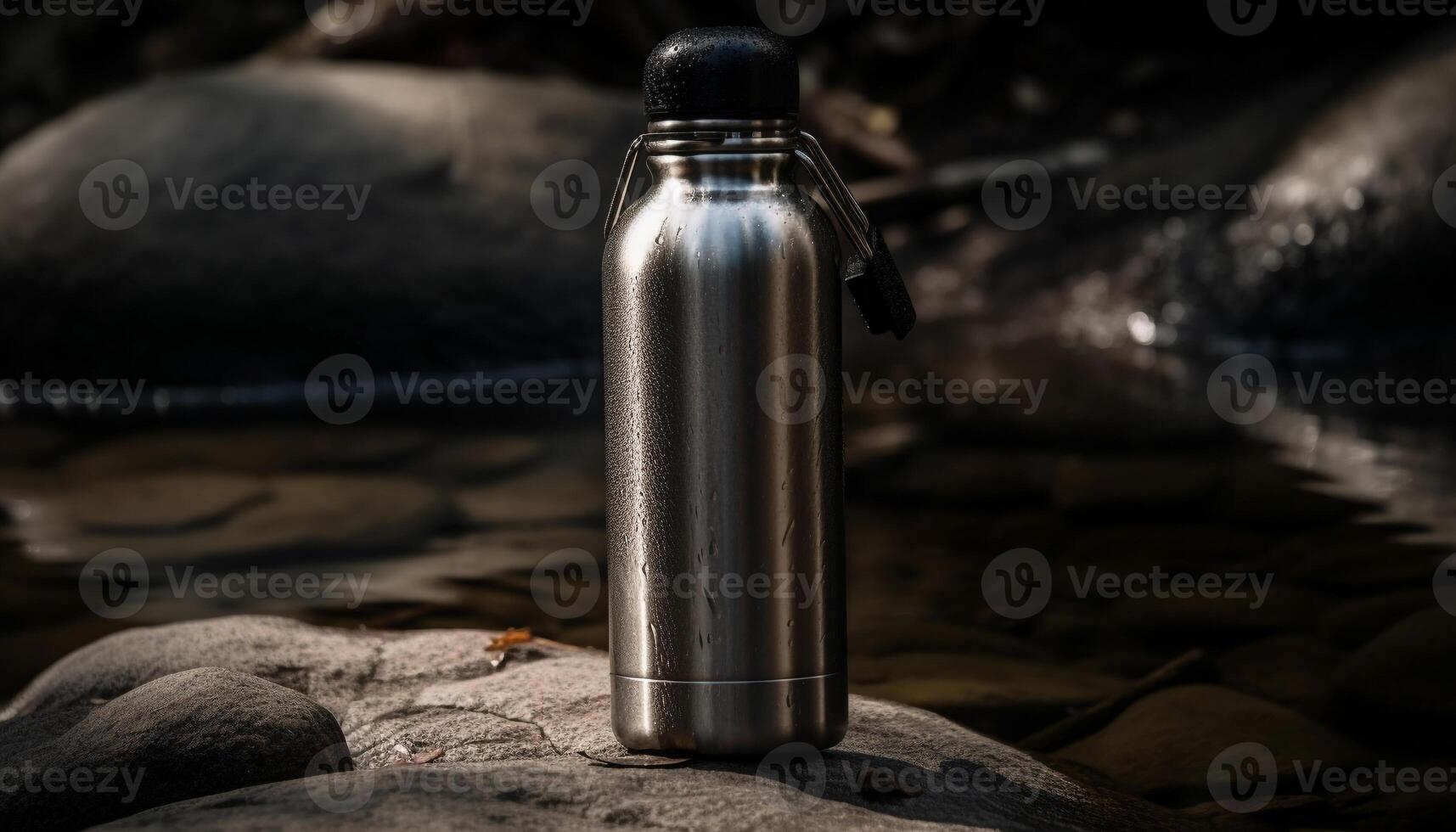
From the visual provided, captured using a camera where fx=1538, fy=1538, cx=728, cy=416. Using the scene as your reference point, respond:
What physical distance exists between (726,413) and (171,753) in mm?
985

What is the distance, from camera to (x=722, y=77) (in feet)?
7.21

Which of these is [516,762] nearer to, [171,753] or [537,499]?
[171,753]

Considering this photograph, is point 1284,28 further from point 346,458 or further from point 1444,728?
point 1444,728

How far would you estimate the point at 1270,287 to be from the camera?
820 cm

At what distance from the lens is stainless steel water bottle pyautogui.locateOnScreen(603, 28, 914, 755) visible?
7.24ft

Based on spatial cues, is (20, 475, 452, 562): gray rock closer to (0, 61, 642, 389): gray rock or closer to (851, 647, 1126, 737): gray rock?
(851, 647, 1126, 737): gray rock

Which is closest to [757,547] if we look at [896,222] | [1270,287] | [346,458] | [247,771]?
[247,771]

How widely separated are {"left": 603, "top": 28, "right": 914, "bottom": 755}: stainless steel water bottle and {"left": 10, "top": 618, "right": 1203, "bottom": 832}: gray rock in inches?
5.2

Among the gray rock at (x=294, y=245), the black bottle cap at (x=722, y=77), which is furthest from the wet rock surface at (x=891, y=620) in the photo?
the gray rock at (x=294, y=245)

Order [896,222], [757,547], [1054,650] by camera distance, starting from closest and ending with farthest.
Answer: [757,547] → [1054,650] → [896,222]

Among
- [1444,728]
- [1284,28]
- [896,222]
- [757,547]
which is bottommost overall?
[1444,728]

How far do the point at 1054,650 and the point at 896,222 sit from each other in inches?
275

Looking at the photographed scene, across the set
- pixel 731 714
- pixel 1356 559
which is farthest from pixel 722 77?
pixel 1356 559

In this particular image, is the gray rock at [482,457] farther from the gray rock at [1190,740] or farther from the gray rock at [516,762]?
the gray rock at [1190,740]
